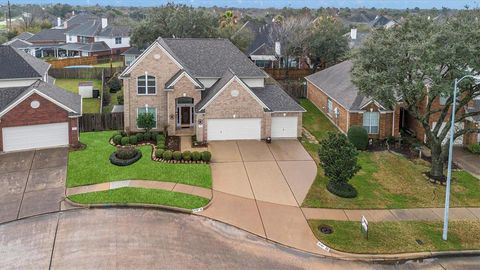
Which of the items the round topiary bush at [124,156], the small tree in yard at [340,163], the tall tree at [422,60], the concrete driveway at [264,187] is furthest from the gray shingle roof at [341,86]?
the round topiary bush at [124,156]

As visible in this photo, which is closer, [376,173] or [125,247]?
[125,247]

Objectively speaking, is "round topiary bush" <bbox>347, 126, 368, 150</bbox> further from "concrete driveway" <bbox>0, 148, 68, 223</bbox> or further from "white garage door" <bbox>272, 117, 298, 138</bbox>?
"concrete driveway" <bbox>0, 148, 68, 223</bbox>

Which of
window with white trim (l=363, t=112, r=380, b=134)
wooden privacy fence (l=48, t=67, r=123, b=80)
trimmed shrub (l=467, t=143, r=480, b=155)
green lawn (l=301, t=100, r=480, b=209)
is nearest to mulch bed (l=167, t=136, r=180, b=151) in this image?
green lawn (l=301, t=100, r=480, b=209)

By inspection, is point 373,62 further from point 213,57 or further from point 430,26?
point 213,57

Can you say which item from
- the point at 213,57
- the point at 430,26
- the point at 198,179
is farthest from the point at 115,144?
the point at 430,26

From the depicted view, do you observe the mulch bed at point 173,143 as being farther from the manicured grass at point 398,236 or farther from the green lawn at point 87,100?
the manicured grass at point 398,236

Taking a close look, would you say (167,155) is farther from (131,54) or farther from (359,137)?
(131,54)
